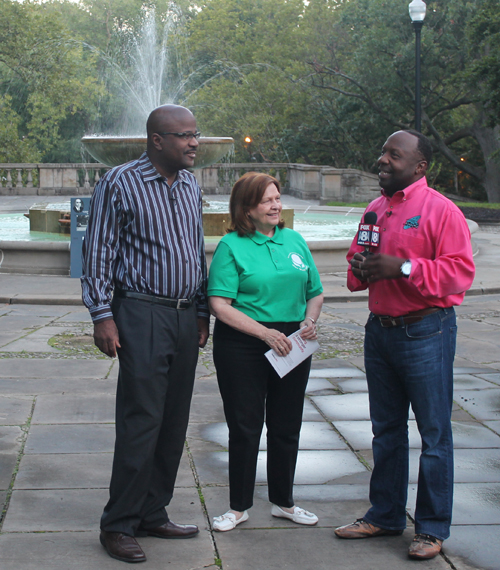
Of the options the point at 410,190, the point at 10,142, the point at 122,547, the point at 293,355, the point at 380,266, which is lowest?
the point at 122,547

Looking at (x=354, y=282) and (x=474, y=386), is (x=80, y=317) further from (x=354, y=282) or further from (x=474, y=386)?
(x=354, y=282)

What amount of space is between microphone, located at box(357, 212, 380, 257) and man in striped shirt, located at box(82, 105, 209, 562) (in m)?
0.78

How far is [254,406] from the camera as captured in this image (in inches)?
149

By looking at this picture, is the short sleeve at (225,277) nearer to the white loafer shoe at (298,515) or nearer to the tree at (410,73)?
the white loafer shoe at (298,515)

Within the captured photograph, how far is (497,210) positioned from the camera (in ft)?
89.0

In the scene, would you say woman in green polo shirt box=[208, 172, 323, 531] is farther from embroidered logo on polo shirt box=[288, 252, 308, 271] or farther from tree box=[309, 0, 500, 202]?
tree box=[309, 0, 500, 202]

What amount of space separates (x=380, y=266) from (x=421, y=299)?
0.26 metres

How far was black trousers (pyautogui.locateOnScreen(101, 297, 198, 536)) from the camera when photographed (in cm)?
349

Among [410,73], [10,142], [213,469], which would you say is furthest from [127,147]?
[10,142]

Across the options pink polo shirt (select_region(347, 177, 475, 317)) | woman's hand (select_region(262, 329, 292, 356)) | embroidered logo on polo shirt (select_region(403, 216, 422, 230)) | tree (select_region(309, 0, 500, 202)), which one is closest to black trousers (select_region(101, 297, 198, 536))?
woman's hand (select_region(262, 329, 292, 356))

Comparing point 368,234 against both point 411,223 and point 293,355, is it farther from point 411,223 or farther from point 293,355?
point 293,355

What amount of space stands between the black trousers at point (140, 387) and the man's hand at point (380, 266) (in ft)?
2.70

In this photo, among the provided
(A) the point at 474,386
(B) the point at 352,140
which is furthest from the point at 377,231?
(B) the point at 352,140

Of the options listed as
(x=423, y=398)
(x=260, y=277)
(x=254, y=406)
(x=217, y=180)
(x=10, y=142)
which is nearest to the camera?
(x=423, y=398)
